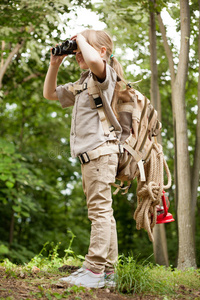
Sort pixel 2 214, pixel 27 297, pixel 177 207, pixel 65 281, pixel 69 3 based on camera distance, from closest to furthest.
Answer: pixel 27 297 → pixel 65 281 → pixel 177 207 → pixel 69 3 → pixel 2 214

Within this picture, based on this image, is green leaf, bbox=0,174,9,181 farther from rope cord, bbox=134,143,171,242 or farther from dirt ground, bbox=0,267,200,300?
rope cord, bbox=134,143,171,242

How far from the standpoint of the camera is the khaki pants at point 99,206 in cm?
251

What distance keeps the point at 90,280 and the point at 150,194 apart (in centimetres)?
79

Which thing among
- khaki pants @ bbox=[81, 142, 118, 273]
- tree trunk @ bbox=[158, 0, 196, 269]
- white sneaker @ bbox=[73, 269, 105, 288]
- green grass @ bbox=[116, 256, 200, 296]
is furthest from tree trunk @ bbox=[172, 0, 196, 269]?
white sneaker @ bbox=[73, 269, 105, 288]

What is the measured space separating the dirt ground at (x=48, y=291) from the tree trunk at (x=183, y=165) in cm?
172

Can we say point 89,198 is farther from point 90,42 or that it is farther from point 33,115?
point 33,115

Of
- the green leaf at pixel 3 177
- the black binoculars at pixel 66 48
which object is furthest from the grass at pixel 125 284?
the green leaf at pixel 3 177

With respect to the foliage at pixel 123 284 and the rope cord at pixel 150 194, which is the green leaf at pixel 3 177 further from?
the rope cord at pixel 150 194

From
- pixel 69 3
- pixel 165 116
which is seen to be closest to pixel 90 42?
pixel 69 3

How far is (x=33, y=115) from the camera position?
34.6ft

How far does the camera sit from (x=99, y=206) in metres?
2.54

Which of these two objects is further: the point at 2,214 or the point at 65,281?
the point at 2,214

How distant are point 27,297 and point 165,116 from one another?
28.6 feet

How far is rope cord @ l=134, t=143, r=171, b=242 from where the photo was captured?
2.87 meters
